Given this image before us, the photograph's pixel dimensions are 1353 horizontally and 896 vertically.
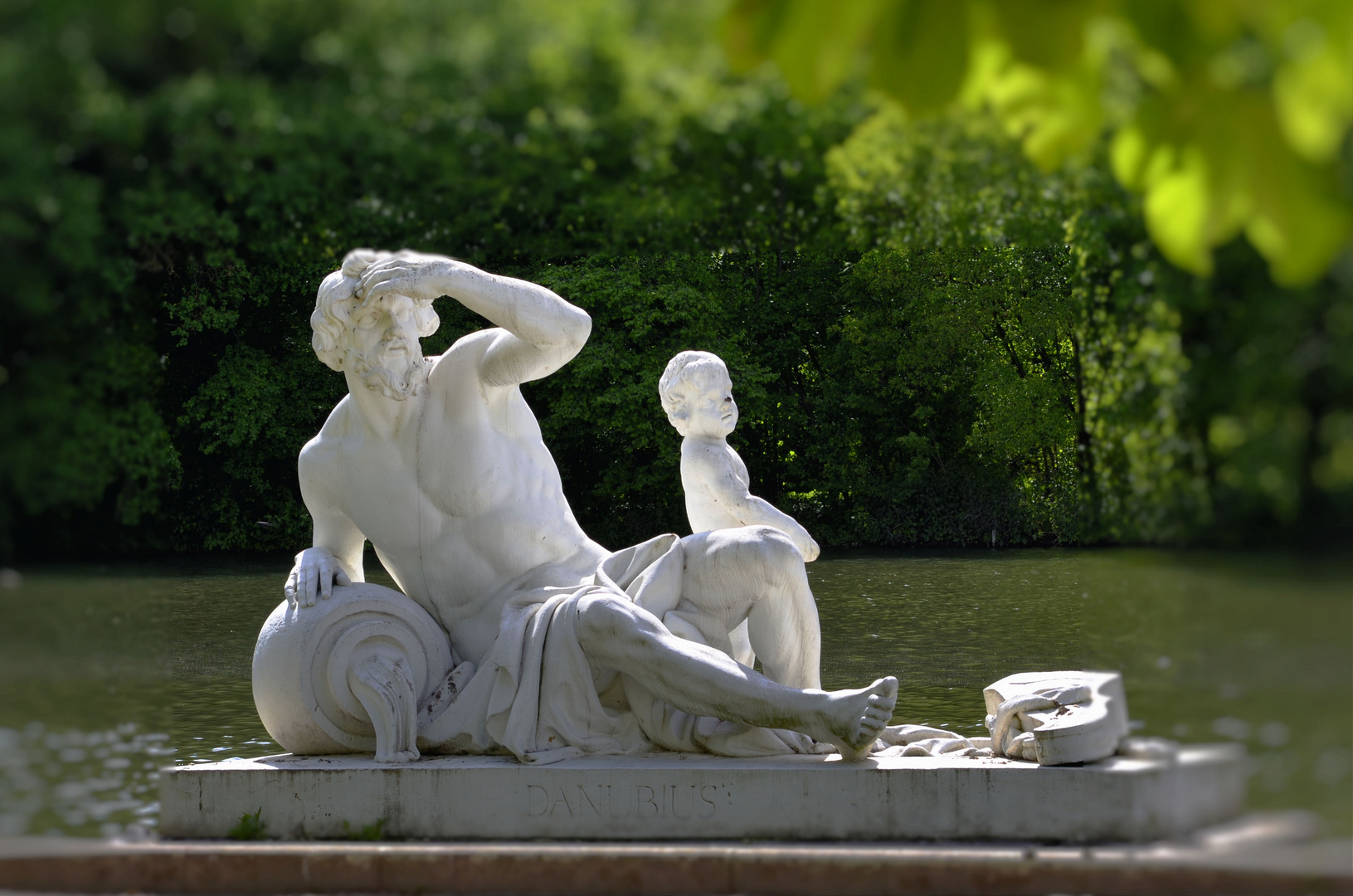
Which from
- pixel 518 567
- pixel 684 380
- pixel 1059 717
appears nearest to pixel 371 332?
pixel 518 567

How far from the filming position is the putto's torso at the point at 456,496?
4215 mm

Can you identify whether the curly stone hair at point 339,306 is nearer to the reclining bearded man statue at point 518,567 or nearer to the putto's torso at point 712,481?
the reclining bearded man statue at point 518,567

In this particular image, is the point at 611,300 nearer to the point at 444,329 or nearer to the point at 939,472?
the point at 444,329

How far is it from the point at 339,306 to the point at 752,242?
1510 cm

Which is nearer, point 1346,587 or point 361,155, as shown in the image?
point 1346,587

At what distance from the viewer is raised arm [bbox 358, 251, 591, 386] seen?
3922 mm

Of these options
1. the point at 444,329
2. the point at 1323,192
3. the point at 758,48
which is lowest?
the point at 1323,192

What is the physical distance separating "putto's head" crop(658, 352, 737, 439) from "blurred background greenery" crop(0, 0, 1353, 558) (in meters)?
1.05

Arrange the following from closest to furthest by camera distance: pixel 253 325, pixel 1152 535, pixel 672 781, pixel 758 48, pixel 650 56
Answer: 1. pixel 758 48
2. pixel 1152 535
3. pixel 672 781
4. pixel 650 56
5. pixel 253 325

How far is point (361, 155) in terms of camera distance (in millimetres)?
16078

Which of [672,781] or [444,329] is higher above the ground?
[444,329]

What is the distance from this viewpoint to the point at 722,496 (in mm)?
4387

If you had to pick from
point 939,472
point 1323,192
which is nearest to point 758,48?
point 1323,192

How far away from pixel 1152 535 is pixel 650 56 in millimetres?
10140
